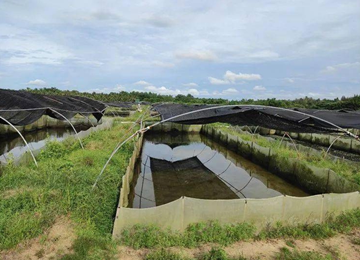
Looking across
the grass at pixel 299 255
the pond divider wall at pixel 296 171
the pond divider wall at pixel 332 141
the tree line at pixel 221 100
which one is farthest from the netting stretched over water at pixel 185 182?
the tree line at pixel 221 100

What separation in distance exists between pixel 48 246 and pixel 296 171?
8148mm

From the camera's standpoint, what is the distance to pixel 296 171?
9492 millimetres

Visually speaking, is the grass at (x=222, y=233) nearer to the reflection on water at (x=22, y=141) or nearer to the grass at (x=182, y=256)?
the grass at (x=182, y=256)

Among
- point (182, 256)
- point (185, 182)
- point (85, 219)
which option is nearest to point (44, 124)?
point (185, 182)

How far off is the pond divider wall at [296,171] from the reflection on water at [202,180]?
0.28 meters

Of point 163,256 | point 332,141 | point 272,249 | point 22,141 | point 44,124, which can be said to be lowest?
point 272,249

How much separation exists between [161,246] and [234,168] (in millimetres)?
8066

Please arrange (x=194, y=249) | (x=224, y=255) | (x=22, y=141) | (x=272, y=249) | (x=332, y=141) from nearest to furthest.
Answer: (x=224, y=255) → (x=194, y=249) → (x=272, y=249) → (x=22, y=141) → (x=332, y=141)

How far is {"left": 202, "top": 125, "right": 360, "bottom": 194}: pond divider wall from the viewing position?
24.7ft

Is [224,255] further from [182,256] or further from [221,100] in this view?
[221,100]

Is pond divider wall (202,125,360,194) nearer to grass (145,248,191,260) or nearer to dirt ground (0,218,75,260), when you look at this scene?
grass (145,248,191,260)

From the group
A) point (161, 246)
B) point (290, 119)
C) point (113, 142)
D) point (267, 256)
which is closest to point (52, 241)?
point (161, 246)

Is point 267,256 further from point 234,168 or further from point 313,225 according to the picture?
point 234,168

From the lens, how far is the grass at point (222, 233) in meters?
4.55
